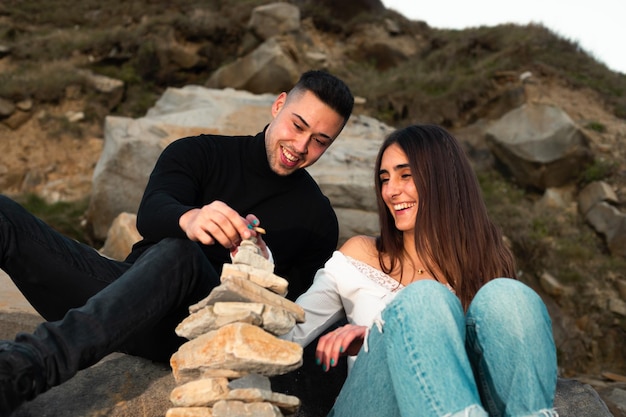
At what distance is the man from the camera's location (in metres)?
2.13

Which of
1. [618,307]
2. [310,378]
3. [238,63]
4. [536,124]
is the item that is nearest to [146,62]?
[238,63]

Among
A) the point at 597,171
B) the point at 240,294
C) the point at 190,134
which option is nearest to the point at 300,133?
the point at 240,294

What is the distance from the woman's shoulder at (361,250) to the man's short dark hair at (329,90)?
87 centimetres

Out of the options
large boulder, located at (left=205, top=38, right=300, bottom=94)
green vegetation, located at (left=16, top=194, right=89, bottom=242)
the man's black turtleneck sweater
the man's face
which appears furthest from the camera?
large boulder, located at (left=205, top=38, right=300, bottom=94)

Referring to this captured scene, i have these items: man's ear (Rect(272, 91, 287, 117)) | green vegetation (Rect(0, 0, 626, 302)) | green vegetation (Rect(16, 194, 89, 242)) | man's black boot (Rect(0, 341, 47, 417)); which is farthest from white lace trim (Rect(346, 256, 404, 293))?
green vegetation (Rect(0, 0, 626, 302))

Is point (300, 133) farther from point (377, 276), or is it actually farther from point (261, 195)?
point (377, 276)

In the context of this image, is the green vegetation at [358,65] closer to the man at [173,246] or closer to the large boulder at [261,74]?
the large boulder at [261,74]

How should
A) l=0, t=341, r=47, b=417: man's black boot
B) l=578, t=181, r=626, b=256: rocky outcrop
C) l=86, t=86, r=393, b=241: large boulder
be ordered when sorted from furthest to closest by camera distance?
l=578, t=181, r=626, b=256: rocky outcrop
l=86, t=86, r=393, b=241: large boulder
l=0, t=341, r=47, b=417: man's black boot

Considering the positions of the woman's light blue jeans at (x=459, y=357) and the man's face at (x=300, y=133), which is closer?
the woman's light blue jeans at (x=459, y=357)

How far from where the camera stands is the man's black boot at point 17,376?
76.0 inches

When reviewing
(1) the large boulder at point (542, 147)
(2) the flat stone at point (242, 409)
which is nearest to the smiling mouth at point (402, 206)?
(2) the flat stone at point (242, 409)

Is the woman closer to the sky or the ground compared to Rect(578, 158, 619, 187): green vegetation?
closer to the sky

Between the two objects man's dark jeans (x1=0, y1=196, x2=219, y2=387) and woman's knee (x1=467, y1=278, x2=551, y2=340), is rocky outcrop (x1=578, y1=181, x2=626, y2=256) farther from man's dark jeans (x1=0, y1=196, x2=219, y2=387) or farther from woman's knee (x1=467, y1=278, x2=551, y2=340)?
man's dark jeans (x1=0, y1=196, x2=219, y2=387)

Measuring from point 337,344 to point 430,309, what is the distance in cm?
57
